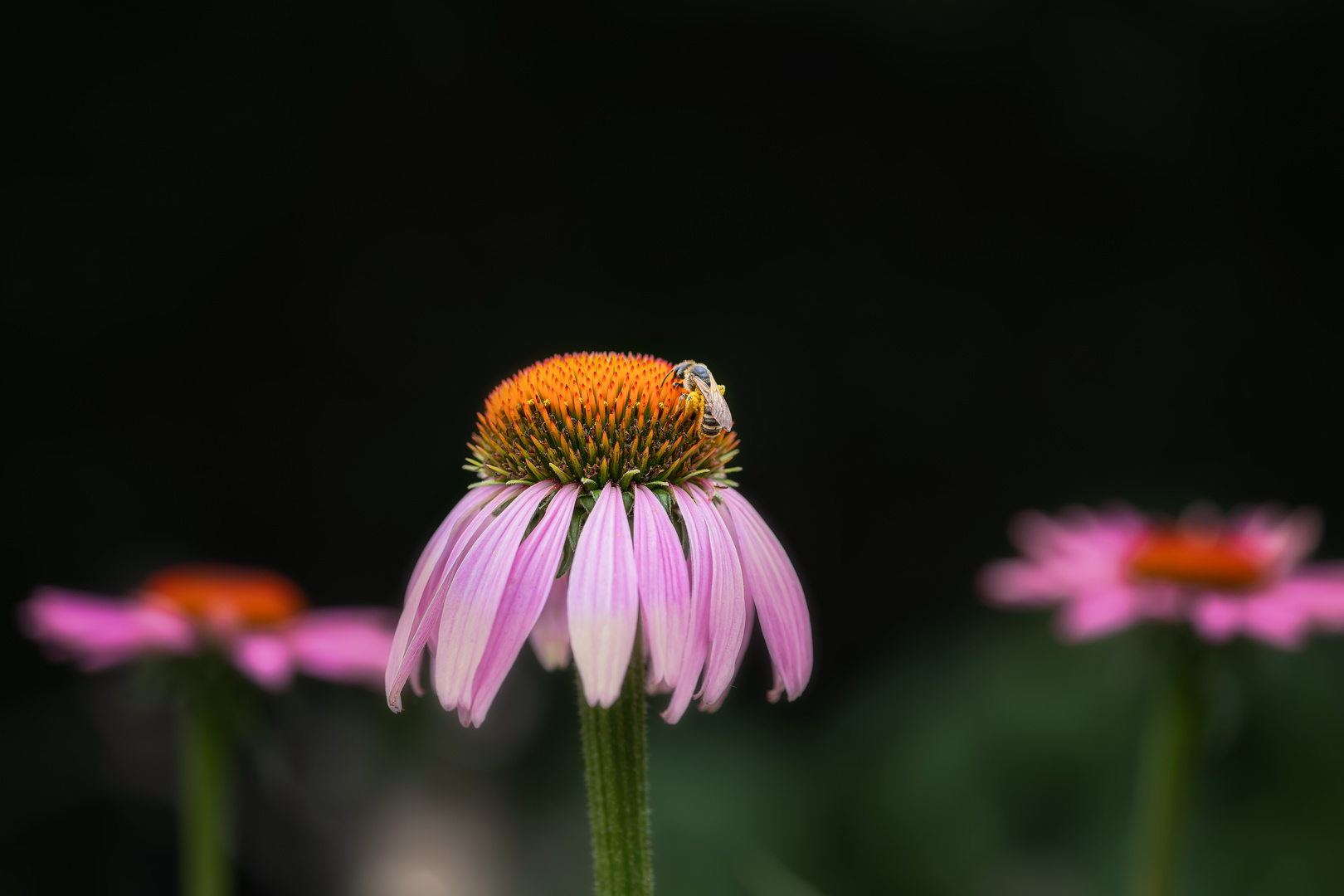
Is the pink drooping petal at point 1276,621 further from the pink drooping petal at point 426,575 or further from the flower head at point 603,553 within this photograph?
the pink drooping petal at point 426,575

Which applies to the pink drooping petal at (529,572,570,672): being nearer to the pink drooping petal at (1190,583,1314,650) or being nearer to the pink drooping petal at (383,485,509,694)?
the pink drooping petal at (383,485,509,694)

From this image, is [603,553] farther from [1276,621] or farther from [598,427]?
[1276,621]

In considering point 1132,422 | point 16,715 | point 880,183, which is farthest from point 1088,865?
point 16,715

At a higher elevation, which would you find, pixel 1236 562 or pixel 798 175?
pixel 798 175

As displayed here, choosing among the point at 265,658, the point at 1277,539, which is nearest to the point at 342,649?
the point at 265,658

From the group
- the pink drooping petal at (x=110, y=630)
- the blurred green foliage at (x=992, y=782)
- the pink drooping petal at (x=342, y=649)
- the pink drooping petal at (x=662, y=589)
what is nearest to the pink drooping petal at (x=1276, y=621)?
the blurred green foliage at (x=992, y=782)

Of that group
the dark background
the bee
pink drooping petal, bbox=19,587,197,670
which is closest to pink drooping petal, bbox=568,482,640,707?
the bee

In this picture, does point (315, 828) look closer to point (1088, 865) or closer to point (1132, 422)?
point (1088, 865)
